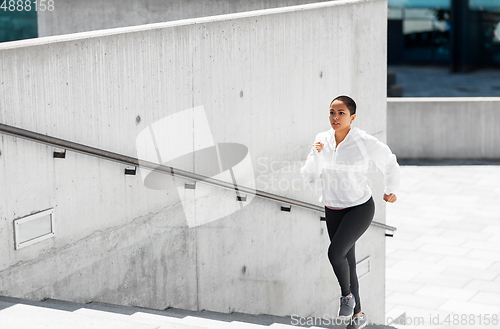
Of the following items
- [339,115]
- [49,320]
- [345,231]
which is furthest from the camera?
[345,231]

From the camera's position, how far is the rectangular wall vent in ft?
15.3

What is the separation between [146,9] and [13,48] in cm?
541

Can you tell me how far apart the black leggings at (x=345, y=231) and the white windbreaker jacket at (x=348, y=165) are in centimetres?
6

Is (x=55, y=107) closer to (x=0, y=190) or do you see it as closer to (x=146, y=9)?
(x=0, y=190)

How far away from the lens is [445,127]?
1762 cm

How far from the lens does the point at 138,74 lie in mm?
5512

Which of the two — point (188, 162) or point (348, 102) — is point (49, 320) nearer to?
point (188, 162)

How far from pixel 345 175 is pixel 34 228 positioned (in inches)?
82.6

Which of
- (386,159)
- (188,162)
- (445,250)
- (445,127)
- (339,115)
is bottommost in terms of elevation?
(445,250)

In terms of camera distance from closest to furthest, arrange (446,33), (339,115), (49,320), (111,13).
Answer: (49,320) → (339,115) → (111,13) → (446,33)

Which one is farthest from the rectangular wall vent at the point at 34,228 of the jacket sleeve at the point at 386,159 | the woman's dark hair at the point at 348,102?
the jacket sleeve at the point at 386,159

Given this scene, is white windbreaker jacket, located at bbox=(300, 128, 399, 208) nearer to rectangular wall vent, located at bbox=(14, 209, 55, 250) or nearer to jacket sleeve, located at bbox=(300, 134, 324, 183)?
jacket sleeve, located at bbox=(300, 134, 324, 183)

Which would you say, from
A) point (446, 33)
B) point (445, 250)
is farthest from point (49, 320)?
point (446, 33)

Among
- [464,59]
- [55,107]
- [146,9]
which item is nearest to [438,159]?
[146,9]
